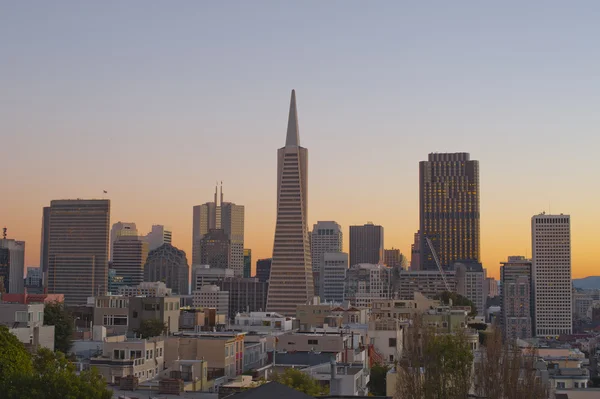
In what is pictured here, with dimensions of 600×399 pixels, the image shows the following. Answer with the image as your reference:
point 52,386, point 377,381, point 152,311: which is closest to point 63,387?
point 52,386

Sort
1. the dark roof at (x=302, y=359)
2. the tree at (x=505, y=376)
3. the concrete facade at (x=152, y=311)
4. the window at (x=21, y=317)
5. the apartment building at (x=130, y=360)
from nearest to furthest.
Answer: the tree at (x=505, y=376), the apartment building at (x=130, y=360), the dark roof at (x=302, y=359), the window at (x=21, y=317), the concrete facade at (x=152, y=311)

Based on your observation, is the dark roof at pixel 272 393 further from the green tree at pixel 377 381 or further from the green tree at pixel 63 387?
the green tree at pixel 377 381

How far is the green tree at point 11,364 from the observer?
47.8m

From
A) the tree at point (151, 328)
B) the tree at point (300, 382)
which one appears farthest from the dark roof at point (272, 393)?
the tree at point (151, 328)

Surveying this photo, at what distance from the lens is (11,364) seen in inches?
2158

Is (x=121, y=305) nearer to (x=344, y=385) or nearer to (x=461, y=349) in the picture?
(x=344, y=385)

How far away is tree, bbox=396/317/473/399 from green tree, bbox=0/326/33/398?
63.1ft

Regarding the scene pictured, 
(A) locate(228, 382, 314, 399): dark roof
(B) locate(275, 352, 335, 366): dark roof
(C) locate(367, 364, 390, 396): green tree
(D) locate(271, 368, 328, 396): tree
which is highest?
(A) locate(228, 382, 314, 399): dark roof

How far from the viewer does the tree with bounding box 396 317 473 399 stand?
52.5 meters

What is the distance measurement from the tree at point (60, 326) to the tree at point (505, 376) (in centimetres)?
5369

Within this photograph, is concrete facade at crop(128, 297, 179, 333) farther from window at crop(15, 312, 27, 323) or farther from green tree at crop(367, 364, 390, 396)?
green tree at crop(367, 364, 390, 396)

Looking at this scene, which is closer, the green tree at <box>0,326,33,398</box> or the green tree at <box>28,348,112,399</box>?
the green tree at <box>28,348,112,399</box>

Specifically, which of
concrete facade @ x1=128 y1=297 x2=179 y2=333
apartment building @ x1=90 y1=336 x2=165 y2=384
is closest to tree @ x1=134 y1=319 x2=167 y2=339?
concrete facade @ x1=128 y1=297 x2=179 y2=333

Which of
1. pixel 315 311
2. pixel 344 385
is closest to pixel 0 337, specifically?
pixel 344 385
